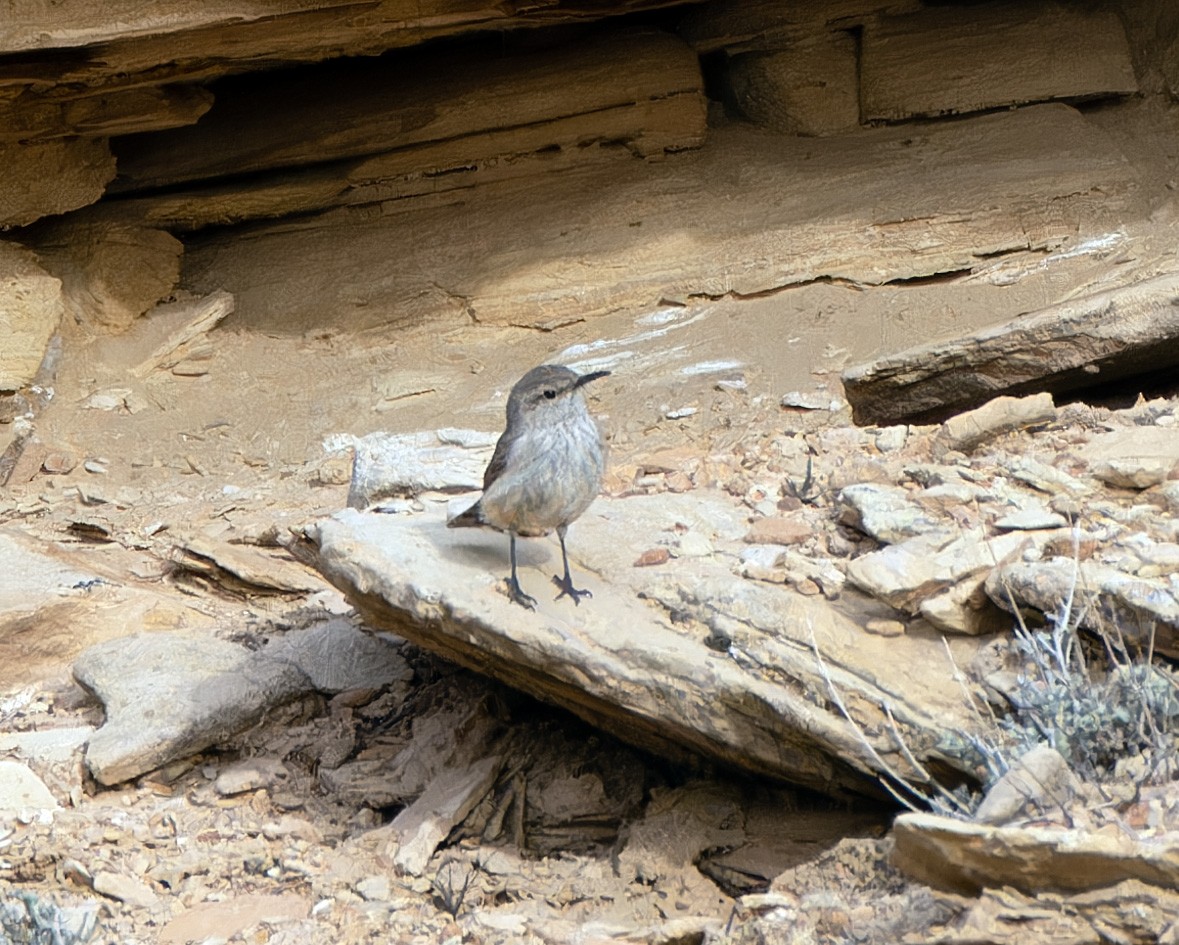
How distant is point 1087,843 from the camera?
2.62 meters

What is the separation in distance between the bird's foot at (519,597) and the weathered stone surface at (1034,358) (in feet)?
7.79

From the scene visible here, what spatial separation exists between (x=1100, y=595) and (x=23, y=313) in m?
6.61

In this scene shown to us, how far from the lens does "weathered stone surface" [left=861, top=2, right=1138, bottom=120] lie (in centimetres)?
866

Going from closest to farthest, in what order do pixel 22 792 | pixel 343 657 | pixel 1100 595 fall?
pixel 1100 595 → pixel 22 792 → pixel 343 657

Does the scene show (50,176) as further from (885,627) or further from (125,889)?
(885,627)

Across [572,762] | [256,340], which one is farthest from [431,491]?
[256,340]

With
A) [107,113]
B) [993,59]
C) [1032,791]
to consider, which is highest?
[107,113]

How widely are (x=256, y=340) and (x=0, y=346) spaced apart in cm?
145

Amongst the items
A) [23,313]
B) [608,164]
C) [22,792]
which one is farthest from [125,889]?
[608,164]

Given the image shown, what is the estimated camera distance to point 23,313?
26.5 feet

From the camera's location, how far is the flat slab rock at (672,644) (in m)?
3.50

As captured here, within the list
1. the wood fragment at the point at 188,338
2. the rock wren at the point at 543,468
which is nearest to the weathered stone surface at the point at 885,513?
the rock wren at the point at 543,468

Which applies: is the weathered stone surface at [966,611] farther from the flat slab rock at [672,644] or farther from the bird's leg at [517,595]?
the bird's leg at [517,595]

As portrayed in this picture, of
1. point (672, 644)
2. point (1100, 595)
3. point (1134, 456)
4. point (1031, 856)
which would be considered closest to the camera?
point (1031, 856)
